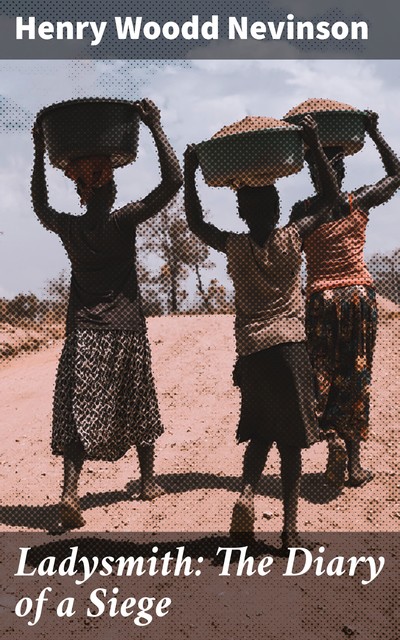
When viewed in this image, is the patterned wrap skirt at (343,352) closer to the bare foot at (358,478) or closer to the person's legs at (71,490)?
the bare foot at (358,478)

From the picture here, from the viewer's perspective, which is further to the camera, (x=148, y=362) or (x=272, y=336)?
(x=148, y=362)

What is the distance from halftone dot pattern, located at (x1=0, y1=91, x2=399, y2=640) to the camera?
399cm

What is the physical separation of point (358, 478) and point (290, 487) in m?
1.27

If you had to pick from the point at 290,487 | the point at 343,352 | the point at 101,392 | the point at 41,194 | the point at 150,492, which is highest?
the point at 41,194

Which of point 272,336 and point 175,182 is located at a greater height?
point 175,182

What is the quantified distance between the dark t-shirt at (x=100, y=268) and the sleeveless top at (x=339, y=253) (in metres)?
0.99

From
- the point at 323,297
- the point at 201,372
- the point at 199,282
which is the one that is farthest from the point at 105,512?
the point at 199,282

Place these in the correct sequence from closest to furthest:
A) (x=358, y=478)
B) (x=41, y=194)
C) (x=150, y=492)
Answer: (x=41, y=194)
(x=150, y=492)
(x=358, y=478)

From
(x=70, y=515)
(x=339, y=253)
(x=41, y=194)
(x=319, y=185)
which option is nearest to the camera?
(x=319, y=185)

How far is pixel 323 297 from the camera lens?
196 inches

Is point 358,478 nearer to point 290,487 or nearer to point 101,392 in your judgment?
point 290,487

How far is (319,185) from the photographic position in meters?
4.18

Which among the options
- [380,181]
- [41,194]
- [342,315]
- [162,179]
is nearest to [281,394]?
[342,315]

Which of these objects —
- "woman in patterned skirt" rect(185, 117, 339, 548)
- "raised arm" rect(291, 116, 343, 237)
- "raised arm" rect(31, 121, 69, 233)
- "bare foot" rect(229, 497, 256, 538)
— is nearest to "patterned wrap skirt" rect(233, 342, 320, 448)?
"woman in patterned skirt" rect(185, 117, 339, 548)
